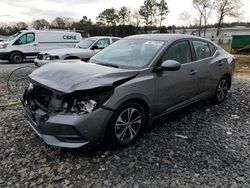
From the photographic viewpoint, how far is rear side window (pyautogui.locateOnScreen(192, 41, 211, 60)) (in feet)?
14.5

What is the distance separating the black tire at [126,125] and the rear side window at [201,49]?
1.83 meters

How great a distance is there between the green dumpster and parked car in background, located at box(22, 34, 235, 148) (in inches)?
673

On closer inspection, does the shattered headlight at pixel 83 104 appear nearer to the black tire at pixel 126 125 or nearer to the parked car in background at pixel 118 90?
the parked car in background at pixel 118 90

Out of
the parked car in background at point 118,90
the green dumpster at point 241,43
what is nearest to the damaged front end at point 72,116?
the parked car in background at point 118,90

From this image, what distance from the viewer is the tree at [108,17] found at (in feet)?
150

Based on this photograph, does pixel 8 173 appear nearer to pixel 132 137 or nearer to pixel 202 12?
pixel 132 137

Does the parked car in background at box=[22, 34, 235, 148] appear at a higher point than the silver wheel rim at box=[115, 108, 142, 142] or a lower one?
higher

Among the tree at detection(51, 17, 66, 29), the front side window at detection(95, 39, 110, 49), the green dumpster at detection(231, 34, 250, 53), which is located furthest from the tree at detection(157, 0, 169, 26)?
the front side window at detection(95, 39, 110, 49)

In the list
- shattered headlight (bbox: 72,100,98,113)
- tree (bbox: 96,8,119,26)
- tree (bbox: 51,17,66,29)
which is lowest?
shattered headlight (bbox: 72,100,98,113)

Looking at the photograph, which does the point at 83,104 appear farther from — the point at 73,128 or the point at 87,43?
the point at 87,43

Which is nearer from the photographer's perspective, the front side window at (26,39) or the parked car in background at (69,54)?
the parked car in background at (69,54)

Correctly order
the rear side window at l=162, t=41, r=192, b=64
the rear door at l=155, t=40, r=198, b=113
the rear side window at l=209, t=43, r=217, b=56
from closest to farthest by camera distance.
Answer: the rear door at l=155, t=40, r=198, b=113 < the rear side window at l=162, t=41, r=192, b=64 < the rear side window at l=209, t=43, r=217, b=56

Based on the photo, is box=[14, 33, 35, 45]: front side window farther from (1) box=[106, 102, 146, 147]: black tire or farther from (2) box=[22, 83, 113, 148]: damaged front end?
(1) box=[106, 102, 146, 147]: black tire

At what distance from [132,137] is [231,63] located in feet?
11.2
